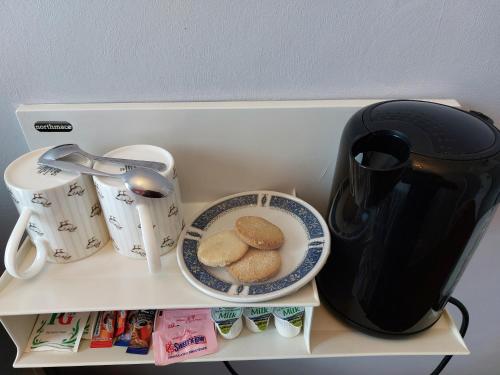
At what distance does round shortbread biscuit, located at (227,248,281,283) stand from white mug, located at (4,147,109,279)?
7.9 inches

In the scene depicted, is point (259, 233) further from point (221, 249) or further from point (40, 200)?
point (40, 200)

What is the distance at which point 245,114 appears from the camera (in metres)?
0.52

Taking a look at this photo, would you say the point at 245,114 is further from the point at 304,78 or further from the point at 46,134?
the point at 46,134

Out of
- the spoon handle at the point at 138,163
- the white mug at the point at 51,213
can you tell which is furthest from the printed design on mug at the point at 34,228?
the spoon handle at the point at 138,163

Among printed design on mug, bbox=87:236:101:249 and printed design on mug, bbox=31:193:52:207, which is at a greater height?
printed design on mug, bbox=31:193:52:207

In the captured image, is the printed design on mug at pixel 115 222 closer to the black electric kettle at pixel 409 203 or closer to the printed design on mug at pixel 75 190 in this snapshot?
the printed design on mug at pixel 75 190

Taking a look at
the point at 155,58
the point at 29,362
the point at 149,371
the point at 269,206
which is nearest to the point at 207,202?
the point at 269,206

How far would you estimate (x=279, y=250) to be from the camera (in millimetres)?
515

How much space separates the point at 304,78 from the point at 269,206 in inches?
7.7

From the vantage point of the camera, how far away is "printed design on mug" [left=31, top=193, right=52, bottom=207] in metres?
0.45

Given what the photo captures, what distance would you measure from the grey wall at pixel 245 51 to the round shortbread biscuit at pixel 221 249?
20 cm

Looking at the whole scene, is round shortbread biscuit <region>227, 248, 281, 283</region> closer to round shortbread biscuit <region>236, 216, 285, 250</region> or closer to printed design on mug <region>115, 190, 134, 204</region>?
round shortbread biscuit <region>236, 216, 285, 250</region>

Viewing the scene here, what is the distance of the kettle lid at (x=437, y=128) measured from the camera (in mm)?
366

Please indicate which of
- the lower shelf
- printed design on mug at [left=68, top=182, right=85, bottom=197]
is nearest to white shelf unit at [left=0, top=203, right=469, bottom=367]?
the lower shelf
